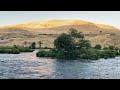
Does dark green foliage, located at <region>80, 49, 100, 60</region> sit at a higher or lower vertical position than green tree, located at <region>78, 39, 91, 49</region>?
lower

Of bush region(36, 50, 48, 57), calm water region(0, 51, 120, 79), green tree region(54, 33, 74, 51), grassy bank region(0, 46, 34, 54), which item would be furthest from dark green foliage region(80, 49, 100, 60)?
grassy bank region(0, 46, 34, 54)

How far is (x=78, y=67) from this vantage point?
985 centimetres

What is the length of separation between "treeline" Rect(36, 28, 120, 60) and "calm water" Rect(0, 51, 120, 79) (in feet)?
0.79

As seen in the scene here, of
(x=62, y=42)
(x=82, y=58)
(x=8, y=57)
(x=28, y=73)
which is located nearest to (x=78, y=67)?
(x=82, y=58)

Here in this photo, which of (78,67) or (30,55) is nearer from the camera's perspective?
(78,67)

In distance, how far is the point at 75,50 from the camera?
35.5 ft

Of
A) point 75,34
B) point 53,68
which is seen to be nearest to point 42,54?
point 53,68

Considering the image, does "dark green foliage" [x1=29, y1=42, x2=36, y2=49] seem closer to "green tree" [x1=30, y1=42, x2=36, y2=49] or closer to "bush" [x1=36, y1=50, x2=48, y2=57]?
"green tree" [x1=30, y1=42, x2=36, y2=49]

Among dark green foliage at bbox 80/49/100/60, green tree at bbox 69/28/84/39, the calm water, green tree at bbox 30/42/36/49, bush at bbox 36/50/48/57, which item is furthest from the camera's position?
green tree at bbox 69/28/84/39

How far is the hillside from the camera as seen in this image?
948cm
